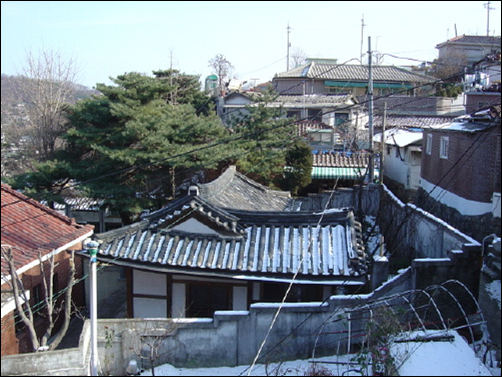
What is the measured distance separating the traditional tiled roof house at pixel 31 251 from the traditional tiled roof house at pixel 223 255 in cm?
192

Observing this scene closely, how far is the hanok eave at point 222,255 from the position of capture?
35.3ft

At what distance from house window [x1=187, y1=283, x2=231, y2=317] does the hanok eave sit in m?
0.03

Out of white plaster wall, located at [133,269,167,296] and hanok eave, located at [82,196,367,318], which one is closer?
hanok eave, located at [82,196,367,318]

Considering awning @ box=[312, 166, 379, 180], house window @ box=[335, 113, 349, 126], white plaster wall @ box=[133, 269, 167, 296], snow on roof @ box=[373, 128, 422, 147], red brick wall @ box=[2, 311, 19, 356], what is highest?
house window @ box=[335, 113, 349, 126]

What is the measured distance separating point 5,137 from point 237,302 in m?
37.2

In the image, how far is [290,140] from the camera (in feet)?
85.5

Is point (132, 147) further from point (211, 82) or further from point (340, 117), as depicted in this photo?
point (211, 82)

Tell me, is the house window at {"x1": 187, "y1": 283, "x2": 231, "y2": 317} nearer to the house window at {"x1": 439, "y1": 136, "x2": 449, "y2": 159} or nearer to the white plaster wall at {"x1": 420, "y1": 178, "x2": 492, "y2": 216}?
the white plaster wall at {"x1": 420, "y1": 178, "x2": 492, "y2": 216}

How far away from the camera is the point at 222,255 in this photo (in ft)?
36.3

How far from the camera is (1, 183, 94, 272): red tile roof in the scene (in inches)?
453

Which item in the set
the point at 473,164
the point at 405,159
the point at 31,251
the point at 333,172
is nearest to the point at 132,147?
the point at 31,251

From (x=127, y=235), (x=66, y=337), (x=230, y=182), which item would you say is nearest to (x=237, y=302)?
(x=127, y=235)

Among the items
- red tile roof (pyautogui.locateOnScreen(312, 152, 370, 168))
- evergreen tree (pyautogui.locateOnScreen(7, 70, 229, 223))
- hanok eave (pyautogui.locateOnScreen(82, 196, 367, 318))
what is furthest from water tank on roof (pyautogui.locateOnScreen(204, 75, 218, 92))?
hanok eave (pyautogui.locateOnScreen(82, 196, 367, 318))

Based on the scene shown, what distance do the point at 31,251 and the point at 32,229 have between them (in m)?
1.75
